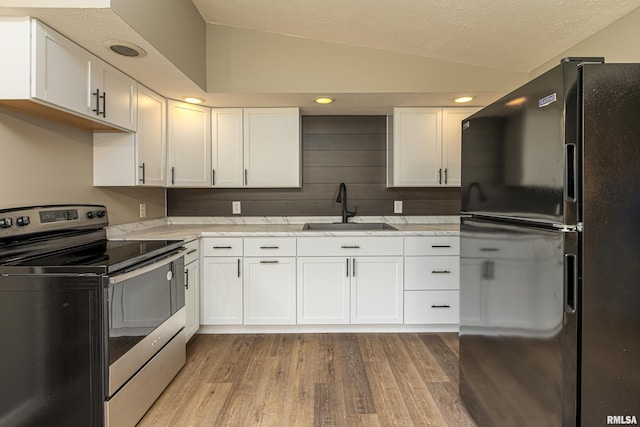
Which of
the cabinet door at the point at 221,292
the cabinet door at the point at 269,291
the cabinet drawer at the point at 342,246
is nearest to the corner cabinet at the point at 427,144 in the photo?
the cabinet drawer at the point at 342,246

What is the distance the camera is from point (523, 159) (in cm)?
120

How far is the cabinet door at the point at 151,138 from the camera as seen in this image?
8.09 feet

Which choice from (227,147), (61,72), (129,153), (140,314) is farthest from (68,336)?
(227,147)

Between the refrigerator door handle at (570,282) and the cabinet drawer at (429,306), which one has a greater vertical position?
the refrigerator door handle at (570,282)

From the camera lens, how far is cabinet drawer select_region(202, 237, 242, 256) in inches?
106

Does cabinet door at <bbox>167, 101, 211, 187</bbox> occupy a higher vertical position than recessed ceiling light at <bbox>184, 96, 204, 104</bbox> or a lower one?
lower

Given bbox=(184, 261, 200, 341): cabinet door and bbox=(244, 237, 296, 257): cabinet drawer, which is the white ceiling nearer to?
bbox=(244, 237, 296, 257): cabinet drawer

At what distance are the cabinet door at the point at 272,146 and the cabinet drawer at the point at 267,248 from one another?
605 millimetres

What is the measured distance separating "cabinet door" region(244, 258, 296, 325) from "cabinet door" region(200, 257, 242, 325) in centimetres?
7

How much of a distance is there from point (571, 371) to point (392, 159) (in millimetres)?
2348

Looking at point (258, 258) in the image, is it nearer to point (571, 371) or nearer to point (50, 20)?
point (50, 20)

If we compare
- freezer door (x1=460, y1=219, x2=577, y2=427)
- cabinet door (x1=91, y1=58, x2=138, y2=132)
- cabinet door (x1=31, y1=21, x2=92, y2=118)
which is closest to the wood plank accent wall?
cabinet door (x1=91, y1=58, x2=138, y2=132)

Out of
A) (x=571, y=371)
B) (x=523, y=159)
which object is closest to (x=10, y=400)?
(x=571, y=371)

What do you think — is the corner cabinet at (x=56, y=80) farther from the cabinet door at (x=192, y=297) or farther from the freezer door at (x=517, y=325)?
the freezer door at (x=517, y=325)
